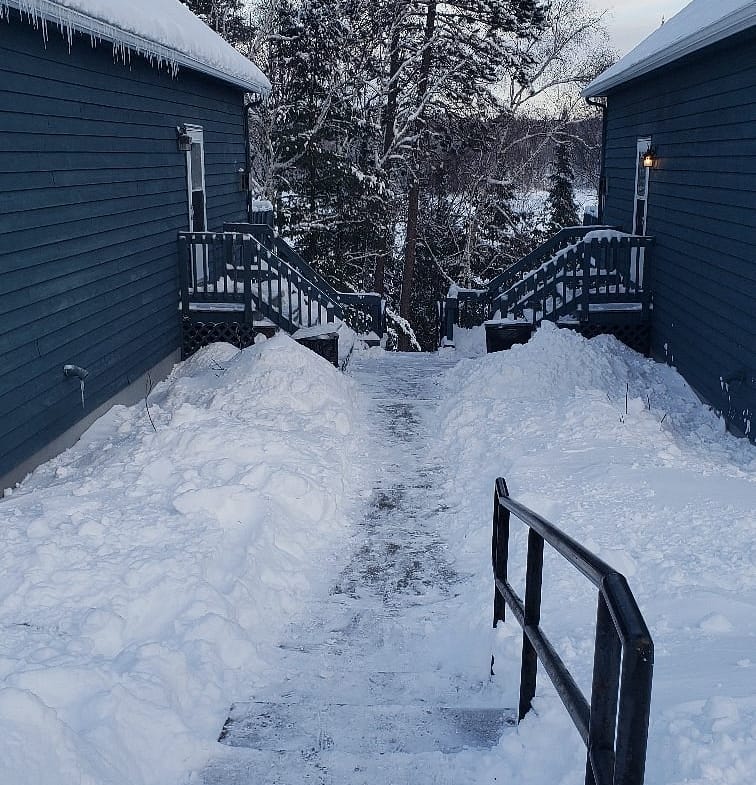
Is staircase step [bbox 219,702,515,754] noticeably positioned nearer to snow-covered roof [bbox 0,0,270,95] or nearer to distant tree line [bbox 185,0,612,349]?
snow-covered roof [bbox 0,0,270,95]

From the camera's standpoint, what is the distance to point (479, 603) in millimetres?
5195

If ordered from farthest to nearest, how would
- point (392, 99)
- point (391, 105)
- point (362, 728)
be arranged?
point (392, 99)
point (391, 105)
point (362, 728)

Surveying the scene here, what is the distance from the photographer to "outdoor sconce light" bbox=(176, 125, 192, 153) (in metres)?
12.2

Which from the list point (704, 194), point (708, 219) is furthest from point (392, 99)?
point (708, 219)

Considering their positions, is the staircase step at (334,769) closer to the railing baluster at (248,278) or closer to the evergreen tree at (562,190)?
the railing baluster at (248,278)

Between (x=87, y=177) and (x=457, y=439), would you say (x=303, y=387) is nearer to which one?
(x=457, y=439)

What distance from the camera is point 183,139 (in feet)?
40.3

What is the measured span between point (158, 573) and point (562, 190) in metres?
33.3

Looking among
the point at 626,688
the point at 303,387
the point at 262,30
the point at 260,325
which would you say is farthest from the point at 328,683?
the point at 262,30

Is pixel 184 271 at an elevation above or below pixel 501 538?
above

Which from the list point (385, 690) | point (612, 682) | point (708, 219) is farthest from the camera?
point (708, 219)

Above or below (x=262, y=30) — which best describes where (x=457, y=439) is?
below

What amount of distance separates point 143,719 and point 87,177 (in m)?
6.81

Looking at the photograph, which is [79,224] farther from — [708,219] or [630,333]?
[630,333]
